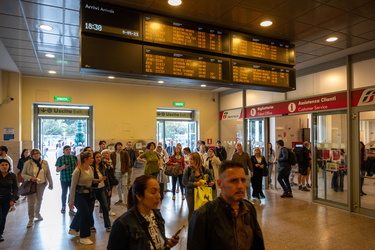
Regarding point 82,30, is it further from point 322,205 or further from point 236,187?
point 322,205

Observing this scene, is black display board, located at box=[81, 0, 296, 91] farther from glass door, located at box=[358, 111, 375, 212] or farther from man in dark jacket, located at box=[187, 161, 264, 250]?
glass door, located at box=[358, 111, 375, 212]

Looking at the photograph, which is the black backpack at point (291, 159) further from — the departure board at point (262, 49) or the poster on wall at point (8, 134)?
the poster on wall at point (8, 134)

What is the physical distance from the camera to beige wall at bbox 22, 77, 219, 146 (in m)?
8.77

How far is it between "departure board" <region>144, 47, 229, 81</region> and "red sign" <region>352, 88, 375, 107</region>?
3.83 metres

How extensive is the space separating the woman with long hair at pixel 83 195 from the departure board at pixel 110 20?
222 centimetres

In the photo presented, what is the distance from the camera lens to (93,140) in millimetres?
9500

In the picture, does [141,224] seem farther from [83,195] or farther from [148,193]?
[83,195]

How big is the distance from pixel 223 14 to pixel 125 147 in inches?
269

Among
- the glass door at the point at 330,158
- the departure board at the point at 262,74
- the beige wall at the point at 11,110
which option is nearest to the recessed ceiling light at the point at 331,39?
the departure board at the point at 262,74

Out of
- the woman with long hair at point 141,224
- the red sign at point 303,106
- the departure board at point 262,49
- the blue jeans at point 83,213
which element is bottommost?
the blue jeans at point 83,213

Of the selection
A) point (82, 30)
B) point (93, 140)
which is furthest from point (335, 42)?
point (93, 140)

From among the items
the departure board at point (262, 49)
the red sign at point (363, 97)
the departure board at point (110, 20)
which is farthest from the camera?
the red sign at point (363, 97)

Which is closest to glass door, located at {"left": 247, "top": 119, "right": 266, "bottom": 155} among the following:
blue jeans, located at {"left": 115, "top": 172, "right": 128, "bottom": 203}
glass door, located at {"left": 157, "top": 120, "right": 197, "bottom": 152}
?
glass door, located at {"left": 157, "top": 120, "right": 197, "bottom": 152}

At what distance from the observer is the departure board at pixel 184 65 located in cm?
367
